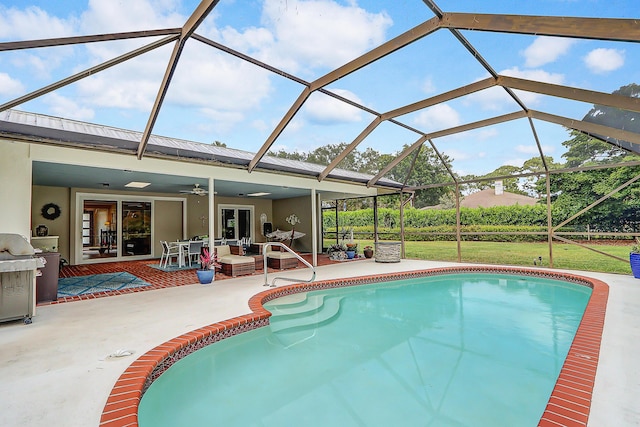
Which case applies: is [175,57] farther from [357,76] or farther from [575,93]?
[575,93]

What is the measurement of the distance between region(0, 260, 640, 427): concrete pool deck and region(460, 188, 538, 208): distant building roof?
9883 mm

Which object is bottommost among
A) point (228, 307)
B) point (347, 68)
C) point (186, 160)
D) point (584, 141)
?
point (228, 307)

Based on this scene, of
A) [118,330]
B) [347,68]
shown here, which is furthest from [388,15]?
[118,330]


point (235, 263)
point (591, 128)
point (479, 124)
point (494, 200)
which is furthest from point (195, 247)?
point (494, 200)

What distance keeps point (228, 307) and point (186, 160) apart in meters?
3.65

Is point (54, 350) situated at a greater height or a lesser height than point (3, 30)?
lesser

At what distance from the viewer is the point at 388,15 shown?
4457 mm

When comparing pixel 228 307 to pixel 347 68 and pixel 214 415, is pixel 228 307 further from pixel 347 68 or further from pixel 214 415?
pixel 347 68

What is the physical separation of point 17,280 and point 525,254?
15.1 m

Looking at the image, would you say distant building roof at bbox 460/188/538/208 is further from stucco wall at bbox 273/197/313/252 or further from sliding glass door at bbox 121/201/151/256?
sliding glass door at bbox 121/201/151/256

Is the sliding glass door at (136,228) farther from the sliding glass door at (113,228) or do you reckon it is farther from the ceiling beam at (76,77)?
the ceiling beam at (76,77)

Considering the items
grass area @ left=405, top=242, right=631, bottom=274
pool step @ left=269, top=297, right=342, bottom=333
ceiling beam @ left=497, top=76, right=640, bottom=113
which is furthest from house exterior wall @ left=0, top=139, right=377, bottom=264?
ceiling beam @ left=497, top=76, right=640, bottom=113

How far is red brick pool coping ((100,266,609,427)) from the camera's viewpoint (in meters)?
2.11

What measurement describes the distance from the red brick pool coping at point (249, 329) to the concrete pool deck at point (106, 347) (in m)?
0.08
